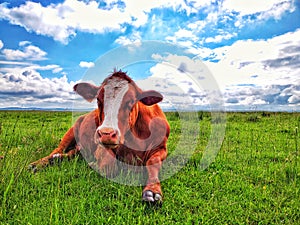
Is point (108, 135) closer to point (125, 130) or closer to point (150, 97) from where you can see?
point (125, 130)

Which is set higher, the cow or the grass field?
the cow

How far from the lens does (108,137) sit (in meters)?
4.20

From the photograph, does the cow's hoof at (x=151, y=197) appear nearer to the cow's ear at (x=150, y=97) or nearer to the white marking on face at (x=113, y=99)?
the white marking on face at (x=113, y=99)

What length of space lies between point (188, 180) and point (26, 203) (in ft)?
8.03

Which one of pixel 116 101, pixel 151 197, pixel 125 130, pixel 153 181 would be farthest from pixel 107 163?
pixel 151 197

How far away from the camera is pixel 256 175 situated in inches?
221

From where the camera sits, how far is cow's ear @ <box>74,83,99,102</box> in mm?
5262

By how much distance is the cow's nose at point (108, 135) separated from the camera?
420cm

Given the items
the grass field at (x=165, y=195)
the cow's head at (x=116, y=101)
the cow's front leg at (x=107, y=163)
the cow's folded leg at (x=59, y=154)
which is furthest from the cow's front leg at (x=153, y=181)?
the cow's folded leg at (x=59, y=154)

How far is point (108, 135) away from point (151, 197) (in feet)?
3.19

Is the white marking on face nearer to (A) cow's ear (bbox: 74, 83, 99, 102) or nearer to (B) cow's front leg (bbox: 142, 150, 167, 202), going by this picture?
(A) cow's ear (bbox: 74, 83, 99, 102)

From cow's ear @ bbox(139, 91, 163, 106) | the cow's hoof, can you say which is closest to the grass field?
the cow's hoof

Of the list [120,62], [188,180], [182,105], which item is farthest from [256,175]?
[120,62]

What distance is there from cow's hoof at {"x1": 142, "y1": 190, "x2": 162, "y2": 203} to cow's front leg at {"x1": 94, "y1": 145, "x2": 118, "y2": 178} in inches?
42.6
